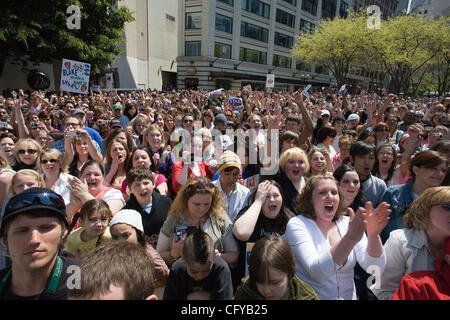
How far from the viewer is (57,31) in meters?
15.0

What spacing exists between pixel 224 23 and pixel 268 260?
1458 inches

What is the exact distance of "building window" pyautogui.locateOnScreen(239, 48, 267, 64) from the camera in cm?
3705

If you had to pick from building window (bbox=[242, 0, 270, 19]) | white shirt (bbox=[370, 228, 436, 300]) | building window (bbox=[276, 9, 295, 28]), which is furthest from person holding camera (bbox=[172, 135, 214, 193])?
building window (bbox=[276, 9, 295, 28])

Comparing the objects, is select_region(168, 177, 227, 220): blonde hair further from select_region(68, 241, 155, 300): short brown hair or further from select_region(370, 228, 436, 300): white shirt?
select_region(370, 228, 436, 300): white shirt

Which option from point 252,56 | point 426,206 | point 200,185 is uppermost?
point 252,56

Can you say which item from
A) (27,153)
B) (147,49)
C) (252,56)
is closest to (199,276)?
(27,153)

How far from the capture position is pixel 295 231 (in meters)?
2.15

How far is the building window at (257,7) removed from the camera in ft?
117

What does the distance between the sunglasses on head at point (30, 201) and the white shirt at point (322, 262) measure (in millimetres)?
1697

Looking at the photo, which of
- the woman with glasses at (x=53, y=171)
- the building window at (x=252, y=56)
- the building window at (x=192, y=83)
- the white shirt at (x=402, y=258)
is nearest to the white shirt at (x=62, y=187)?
the woman with glasses at (x=53, y=171)

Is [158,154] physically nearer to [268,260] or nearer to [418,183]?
[268,260]

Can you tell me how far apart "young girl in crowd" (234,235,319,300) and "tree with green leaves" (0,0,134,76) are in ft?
54.4
